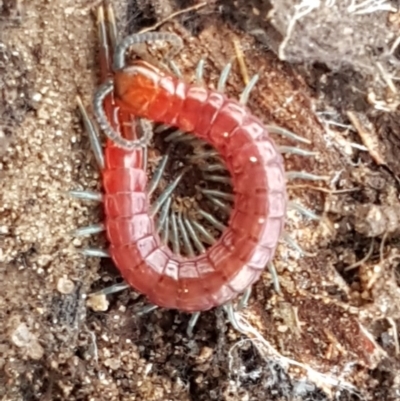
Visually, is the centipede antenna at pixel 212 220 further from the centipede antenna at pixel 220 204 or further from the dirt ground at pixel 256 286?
the dirt ground at pixel 256 286

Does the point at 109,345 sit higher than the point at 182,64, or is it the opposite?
the point at 182,64

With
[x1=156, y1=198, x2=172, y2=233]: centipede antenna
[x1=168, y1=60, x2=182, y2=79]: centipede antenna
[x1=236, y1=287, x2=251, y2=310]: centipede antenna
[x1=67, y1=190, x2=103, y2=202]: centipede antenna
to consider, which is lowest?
[x1=236, y1=287, x2=251, y2=310]: centipede antenna

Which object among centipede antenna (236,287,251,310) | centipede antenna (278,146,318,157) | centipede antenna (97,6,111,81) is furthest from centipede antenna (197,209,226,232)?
centipede antenna (97,6,111,81)

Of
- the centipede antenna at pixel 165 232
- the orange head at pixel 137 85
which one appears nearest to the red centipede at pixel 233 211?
the orange head at pixel 137 85

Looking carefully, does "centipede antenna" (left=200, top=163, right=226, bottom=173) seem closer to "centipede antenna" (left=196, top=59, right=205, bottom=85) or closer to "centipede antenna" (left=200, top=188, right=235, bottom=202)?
"centipede antenna" (left=200, top=188, right=235, bottom=202)

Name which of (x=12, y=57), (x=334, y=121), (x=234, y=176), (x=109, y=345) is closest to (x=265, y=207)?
(x=234, y=176)

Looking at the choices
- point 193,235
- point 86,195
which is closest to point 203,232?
point 193,235

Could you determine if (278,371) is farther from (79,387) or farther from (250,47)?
(250,47)
